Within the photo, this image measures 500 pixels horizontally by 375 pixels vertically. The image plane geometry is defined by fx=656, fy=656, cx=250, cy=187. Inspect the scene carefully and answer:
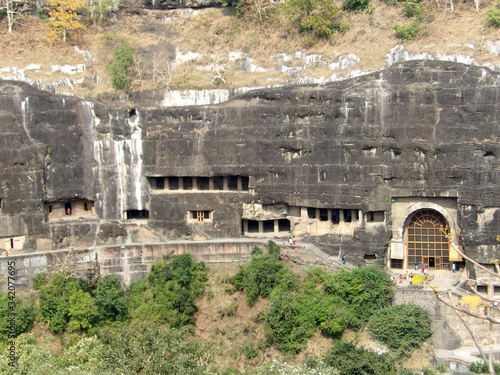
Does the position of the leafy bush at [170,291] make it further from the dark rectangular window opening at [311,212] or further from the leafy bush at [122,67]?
the leafy bush at [122,67]

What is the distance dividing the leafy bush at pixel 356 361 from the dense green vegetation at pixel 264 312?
5 cm

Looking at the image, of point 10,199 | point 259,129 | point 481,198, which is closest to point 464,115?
point 481,198

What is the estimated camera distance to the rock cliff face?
117 feet

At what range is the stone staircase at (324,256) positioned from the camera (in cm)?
3753

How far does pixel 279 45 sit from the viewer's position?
44.1 metres

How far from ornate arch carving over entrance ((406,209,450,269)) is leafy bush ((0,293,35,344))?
21544mm

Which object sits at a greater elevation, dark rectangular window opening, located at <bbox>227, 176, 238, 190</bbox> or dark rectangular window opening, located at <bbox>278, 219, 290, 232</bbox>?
dark rectangular window opening, located at <bbox>227, 176, 238, 190</bbox>

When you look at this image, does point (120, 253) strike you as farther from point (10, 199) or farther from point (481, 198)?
point (481, 198)

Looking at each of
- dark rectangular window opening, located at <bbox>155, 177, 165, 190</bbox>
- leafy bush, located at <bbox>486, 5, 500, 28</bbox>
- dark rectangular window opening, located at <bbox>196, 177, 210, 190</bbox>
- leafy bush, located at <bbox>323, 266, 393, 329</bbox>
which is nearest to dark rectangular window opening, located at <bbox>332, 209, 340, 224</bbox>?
leafy bush, located at <bbox>323, 266, 393, 329</bbox>

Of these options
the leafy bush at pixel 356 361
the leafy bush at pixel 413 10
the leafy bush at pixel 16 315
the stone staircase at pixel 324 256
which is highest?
the leafy bush at pixel 413 10

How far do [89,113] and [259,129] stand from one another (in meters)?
10.5

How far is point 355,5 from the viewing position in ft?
150

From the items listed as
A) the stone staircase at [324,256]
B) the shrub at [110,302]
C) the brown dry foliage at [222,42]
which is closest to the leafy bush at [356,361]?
the stone staircase at [324,256]

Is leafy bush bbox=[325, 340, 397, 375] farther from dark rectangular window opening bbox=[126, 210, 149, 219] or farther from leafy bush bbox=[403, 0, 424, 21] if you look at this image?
leafy bush bbox=[403, 0, 424, 21]
